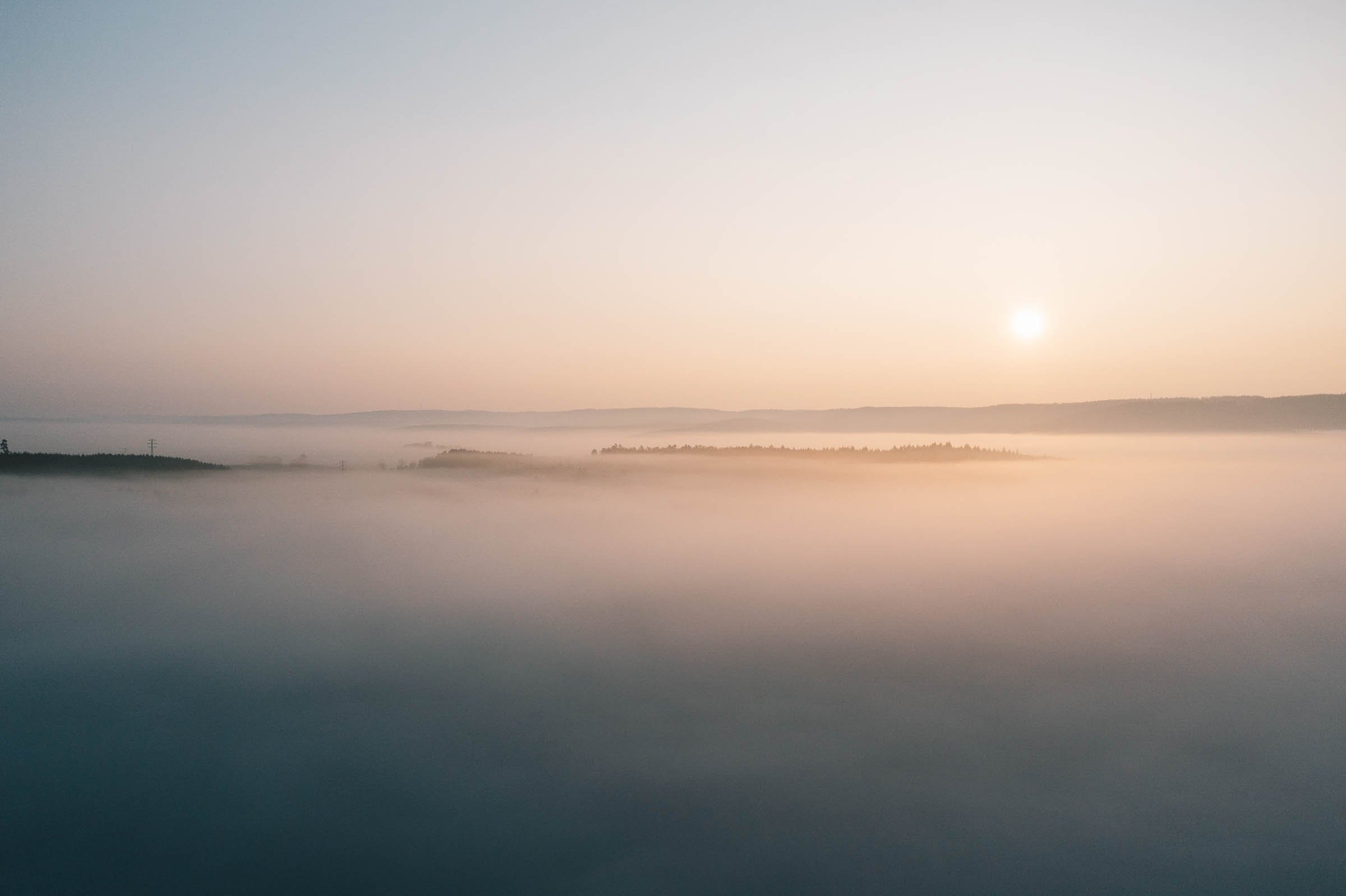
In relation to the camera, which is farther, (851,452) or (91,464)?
(851,452)

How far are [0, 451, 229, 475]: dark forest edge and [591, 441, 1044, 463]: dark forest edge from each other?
30.1 meters

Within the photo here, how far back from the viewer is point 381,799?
12.3m

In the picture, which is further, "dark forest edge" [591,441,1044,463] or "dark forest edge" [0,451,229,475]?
"dark forest edge" [591,441,1044,463]

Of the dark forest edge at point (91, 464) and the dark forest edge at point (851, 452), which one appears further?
the dark forest edge at point (851, 452)

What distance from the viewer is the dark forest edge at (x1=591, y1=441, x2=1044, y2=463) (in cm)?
6344

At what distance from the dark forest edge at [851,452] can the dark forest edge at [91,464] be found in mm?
30115

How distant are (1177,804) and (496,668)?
542 inches

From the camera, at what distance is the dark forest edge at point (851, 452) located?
63.4 metres

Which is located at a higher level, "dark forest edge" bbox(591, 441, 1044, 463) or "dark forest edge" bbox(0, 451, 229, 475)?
"dark forest edge" bbox(591, 441, 1044, 463)

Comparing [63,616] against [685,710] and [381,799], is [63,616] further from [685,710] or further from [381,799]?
[685,710]

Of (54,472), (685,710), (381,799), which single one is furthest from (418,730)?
(54,472)

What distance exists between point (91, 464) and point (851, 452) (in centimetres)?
5412

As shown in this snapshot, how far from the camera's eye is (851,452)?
65812 millimetres

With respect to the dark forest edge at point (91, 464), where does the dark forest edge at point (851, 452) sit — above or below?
above
